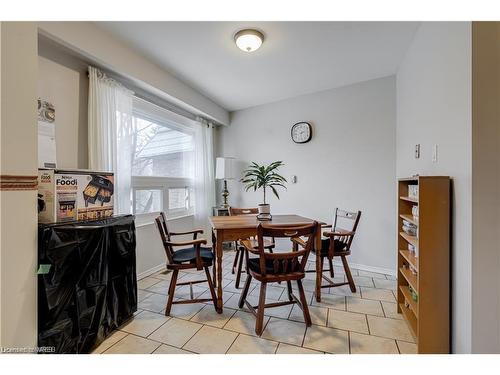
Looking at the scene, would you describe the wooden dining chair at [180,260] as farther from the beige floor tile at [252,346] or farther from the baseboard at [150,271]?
the baseboard at [150,271]

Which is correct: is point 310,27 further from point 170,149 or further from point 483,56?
point 170,149

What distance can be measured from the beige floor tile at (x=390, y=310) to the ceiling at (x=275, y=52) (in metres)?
2.45

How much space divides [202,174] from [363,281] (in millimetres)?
2737

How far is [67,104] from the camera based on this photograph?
202 cm

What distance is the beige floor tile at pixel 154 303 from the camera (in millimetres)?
2108

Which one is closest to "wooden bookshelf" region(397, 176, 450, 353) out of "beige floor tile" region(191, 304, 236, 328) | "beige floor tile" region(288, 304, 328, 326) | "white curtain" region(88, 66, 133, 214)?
"beige floor tile" region(288, 304, 328, 326)

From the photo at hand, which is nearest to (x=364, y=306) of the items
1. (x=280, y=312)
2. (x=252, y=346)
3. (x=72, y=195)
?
(x=280, y=312)

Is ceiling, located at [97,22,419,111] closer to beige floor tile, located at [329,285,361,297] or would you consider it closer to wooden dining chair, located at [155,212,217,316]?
wooden dining chair, located at [155,212,217,316]

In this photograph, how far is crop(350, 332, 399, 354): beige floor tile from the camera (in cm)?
152

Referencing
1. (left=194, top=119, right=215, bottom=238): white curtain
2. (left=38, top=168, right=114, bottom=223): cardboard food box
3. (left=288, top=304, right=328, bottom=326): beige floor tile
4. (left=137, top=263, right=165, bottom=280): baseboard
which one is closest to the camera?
(left=38, top=168, right=114, bottom=223): cardboard food box

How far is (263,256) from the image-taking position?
5.56 feet

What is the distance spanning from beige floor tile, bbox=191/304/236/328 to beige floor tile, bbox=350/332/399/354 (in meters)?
0.97
